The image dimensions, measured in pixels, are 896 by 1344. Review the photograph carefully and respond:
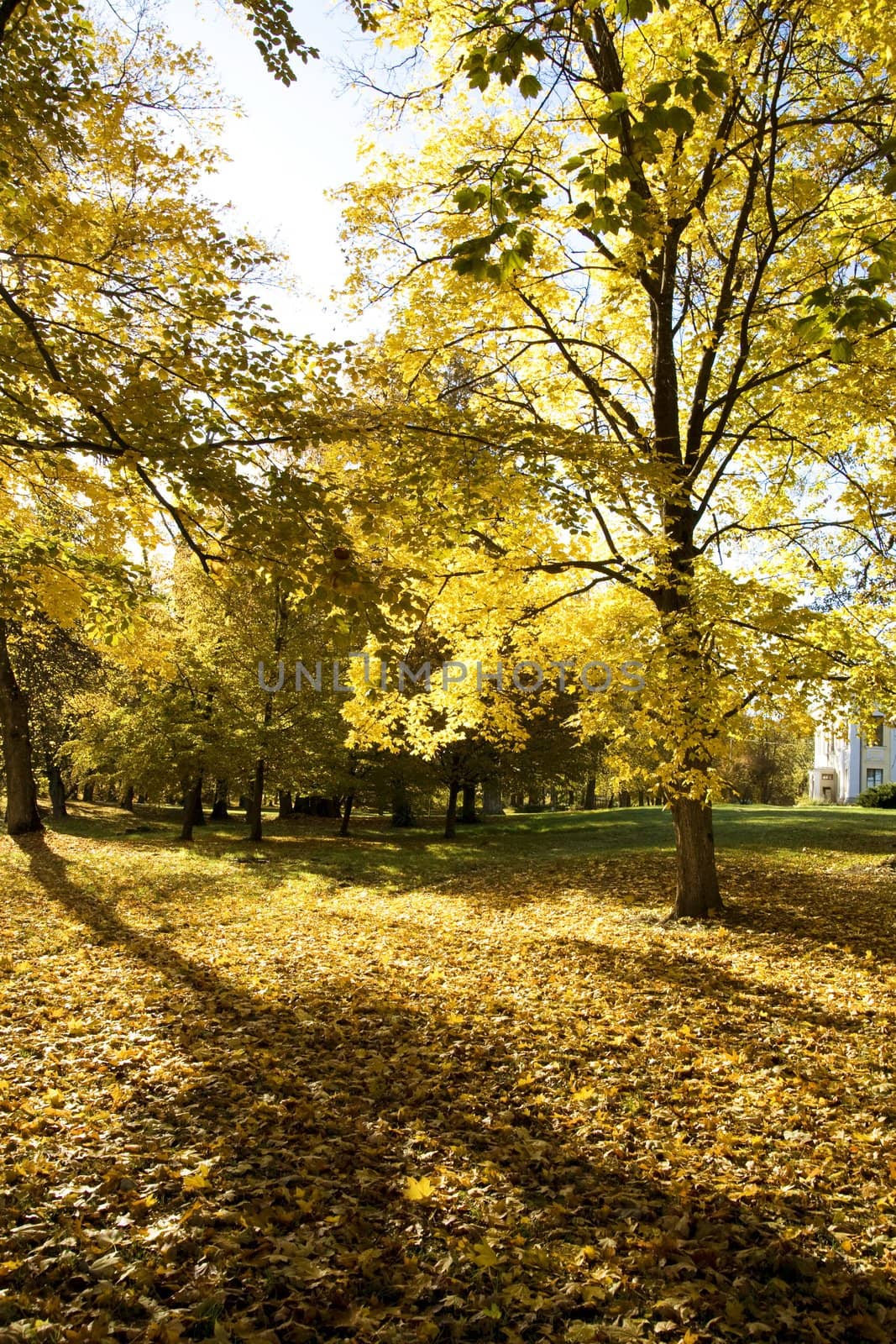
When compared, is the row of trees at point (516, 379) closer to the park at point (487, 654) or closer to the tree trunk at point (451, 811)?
the park at point (487, 654)

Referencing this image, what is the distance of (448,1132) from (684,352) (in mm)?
10262

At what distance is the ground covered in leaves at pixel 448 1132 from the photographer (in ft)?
9.95

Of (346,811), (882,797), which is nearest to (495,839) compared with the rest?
(346,811)

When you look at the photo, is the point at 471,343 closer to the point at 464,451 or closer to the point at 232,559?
the point at 464,451

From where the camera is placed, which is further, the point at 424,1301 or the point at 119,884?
the point at 119,884

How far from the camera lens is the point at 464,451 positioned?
21.0 ft

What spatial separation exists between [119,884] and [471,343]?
1014 centimetres

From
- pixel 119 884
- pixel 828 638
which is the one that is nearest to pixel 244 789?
pixel 119 884

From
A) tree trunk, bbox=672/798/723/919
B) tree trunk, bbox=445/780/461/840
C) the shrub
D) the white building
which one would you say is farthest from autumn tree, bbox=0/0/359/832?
the white building

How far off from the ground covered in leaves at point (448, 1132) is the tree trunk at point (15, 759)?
31.3 feet

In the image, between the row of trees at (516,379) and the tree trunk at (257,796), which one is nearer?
the row of trees at (516,379)

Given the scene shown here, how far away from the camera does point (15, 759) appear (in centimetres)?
1808

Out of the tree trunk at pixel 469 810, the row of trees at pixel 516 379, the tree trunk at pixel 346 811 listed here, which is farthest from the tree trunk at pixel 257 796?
the tree trunk at pixel 469 810

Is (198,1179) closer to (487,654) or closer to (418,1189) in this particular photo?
(418,1189)
